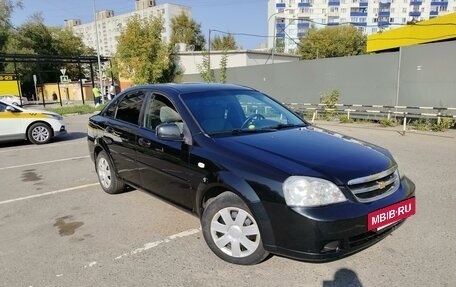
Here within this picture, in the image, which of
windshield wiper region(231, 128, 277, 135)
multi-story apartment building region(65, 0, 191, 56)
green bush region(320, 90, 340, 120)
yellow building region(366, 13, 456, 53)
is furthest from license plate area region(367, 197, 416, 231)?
multi-story apartment building region(65, 0, 191, 56)

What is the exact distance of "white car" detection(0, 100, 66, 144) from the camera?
10141 millimetres

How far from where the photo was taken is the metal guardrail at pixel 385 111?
11.9 meters

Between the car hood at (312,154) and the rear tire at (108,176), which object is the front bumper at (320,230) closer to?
the car hood at (312,154)

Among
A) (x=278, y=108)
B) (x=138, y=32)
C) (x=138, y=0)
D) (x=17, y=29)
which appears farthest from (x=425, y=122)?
(x=138, y=0)

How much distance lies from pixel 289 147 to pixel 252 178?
54 centimetres

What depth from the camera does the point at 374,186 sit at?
306 cm

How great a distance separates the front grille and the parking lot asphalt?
2.18 feet

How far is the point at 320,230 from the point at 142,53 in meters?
31.7

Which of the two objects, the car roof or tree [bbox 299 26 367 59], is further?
tree [bbox 299 26 367 59]

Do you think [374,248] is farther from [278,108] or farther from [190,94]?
[190,94]

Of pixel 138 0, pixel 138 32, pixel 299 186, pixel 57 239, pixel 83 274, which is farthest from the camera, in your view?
pixel 138 0

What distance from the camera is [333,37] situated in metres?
53.8

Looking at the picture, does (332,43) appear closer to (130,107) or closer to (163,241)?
(130,107)

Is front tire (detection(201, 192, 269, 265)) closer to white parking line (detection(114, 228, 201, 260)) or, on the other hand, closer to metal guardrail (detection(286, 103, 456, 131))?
white parking line (detection(114, 228, 201, 260))
